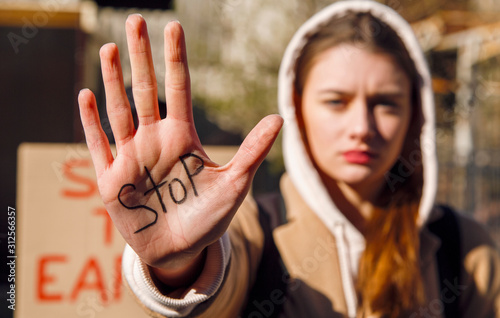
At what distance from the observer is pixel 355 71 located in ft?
4.90

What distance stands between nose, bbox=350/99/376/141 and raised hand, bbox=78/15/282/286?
0.54 m

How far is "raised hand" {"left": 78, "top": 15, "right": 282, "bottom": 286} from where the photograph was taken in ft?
3.23

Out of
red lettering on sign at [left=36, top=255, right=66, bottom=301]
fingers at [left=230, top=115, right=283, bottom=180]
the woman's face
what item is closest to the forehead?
the woman's face

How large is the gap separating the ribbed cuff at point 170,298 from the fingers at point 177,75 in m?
0.37

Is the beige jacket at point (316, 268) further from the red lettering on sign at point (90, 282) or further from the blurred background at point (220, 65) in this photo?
the blurred background at point (220, 65)

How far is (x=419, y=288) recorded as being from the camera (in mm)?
1569

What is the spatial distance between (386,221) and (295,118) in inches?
19.9

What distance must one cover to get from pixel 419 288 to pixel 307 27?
3.32ft

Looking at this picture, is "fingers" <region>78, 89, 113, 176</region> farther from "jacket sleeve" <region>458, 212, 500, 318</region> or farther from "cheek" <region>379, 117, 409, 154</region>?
"jacket sleeve" <region>458, 212, 500, 318</region>

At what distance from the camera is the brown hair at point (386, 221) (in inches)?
61.4

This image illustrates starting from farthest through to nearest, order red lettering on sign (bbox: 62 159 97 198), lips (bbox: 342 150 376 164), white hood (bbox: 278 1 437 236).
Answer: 1. red lettering on sign (bbox: 62 159 97 198)
2. white hood (bbox: 278 1 437 236)
3. lips (bbox: 342 150 376 164)

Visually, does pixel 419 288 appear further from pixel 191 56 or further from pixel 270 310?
pixel 191 56

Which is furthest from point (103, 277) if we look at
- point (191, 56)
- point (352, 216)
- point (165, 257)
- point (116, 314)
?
point (191, 56)

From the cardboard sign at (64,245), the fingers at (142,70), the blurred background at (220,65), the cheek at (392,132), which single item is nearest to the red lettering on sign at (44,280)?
the cardboard sign at (64,245)
